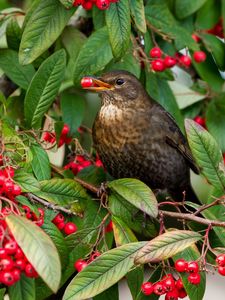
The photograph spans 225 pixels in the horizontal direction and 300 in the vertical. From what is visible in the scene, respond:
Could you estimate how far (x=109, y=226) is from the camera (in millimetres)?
3441

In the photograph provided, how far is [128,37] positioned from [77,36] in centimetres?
72

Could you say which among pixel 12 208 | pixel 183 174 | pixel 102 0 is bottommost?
pixel 183 174

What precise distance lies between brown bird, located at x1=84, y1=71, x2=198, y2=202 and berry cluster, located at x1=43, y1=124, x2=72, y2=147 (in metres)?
0.34

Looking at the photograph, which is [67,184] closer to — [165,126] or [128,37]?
[128,37]

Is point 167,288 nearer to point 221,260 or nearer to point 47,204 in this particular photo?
point 221,260

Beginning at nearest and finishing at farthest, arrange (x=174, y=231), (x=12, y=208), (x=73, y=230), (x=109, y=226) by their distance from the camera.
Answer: (x=12, y=208), (x=174, y=231), (x=73, y=230), (x=109, y=226)

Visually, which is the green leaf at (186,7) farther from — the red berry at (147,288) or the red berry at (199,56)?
the red berry at (147,288)

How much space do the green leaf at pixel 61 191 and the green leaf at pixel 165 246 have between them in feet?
1.68

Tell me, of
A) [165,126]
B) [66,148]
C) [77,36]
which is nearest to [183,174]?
[165,126]

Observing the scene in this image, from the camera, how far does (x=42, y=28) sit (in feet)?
11.7

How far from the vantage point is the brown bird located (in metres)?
4.29

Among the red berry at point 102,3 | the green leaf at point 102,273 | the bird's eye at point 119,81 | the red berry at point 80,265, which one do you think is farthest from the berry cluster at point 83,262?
the bird's eye at point 119,81

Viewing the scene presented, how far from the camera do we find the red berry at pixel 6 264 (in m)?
2.48

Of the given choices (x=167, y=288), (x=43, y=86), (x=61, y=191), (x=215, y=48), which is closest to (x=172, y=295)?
(x=167, y=288)
